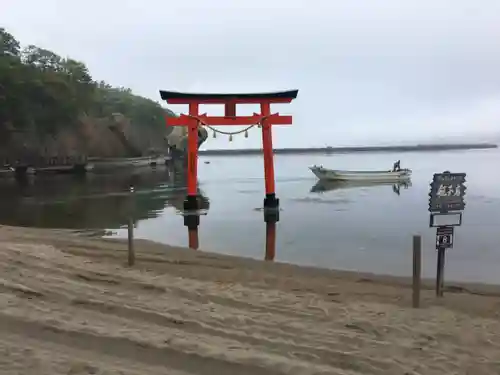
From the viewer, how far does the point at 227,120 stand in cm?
1767

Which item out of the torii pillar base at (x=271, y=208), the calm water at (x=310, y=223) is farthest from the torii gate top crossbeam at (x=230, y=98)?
the calm water at (x=310, y=223)

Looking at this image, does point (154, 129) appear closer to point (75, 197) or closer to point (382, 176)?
point (382, 176)

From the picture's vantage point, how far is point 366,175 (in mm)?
36781

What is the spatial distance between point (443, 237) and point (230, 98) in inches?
477

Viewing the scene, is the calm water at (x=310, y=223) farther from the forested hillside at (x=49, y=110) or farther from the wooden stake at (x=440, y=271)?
the forested hillside at (x=49, y=110)

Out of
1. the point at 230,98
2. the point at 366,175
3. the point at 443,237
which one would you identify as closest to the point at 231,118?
the point at 230,98

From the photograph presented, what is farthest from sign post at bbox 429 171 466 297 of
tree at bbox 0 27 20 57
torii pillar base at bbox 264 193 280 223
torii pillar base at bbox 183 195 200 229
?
tree at bbox 0 27 20 57

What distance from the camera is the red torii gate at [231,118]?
17.4 meters

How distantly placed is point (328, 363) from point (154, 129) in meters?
80.9

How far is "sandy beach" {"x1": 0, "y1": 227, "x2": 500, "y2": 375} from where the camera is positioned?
4.25 m

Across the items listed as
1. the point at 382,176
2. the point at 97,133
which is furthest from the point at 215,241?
the point at 97,133

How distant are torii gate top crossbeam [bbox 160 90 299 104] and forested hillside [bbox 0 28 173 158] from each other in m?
28.9

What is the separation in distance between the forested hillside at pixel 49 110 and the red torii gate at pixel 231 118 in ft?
94.9

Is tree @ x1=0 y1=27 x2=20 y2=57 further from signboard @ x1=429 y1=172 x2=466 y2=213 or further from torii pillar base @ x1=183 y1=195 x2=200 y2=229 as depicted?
signboard @ x1=429 y1=172 x2=466 y2=213
